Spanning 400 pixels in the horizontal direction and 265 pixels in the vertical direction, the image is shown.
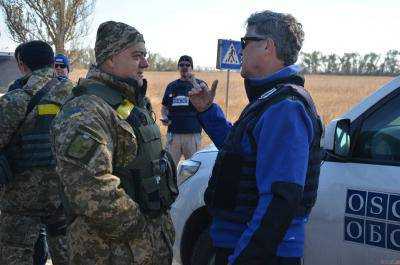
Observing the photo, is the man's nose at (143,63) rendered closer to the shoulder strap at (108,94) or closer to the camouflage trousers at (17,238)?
the shoulder strap at (108,94)

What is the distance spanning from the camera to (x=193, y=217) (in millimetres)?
3688

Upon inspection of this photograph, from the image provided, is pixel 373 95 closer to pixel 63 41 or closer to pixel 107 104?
pixel 107 104

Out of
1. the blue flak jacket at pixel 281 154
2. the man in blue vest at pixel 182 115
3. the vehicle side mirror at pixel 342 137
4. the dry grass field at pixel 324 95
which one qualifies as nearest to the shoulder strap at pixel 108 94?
the blue flak jacket at pixel 281 154

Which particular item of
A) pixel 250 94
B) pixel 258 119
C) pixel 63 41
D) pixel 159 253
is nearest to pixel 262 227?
pixel 258 119

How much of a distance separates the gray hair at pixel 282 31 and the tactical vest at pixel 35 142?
6.13 ft

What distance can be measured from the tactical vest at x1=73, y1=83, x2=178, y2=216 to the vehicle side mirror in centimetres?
108

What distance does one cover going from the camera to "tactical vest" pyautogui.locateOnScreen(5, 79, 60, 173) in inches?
137

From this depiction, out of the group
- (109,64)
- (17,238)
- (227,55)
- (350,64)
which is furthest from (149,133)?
(350,64)

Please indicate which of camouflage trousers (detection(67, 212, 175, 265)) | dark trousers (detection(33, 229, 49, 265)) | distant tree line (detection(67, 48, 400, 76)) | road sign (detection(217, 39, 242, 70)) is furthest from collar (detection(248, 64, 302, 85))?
distant tree line (detection(67, 48, 400, 76))

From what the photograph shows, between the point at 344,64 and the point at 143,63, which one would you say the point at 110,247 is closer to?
the point at 143,63

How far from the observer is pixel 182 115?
7.59 metres

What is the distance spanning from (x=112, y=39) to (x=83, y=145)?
20.3 inches

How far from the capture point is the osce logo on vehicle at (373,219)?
268 cm

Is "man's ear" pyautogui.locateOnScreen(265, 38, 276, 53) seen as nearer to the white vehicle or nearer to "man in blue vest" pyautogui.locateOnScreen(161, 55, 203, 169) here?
the white vehicle
